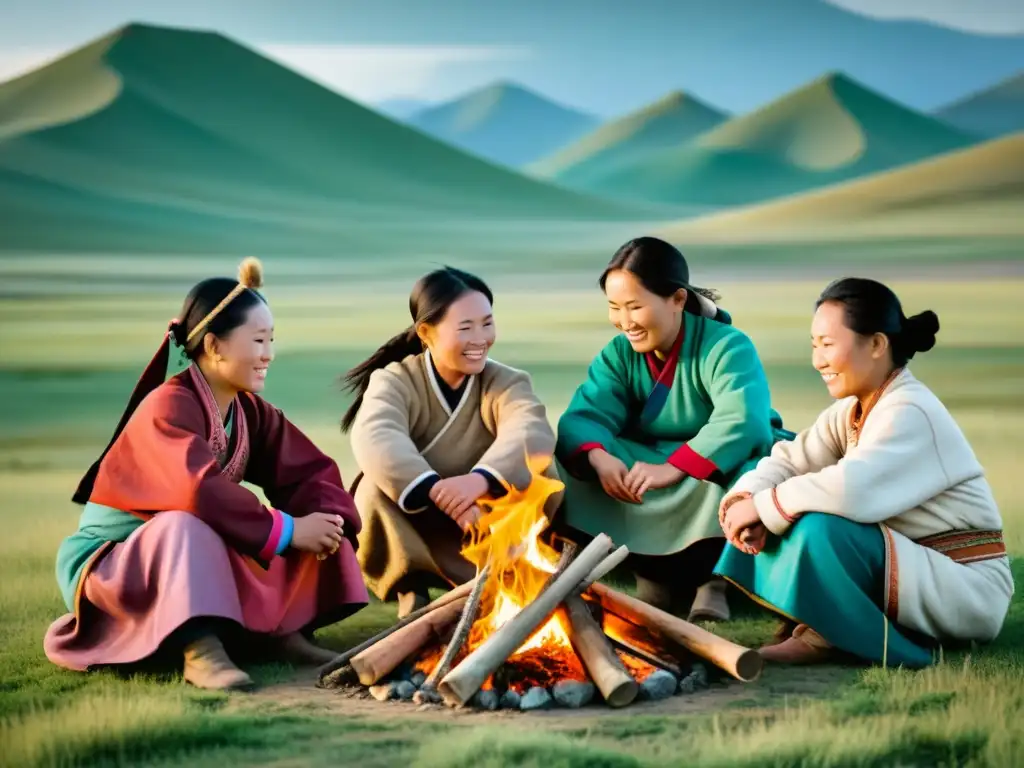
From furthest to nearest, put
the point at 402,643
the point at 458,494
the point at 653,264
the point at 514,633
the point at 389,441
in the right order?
the point at 653,264 → the point at 389,441 → the point at 458,494 → the point at 402,643 → the point at 514,633

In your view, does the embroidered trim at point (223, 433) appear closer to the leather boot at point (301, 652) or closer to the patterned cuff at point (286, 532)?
the patterned cuff at point (286, 532)

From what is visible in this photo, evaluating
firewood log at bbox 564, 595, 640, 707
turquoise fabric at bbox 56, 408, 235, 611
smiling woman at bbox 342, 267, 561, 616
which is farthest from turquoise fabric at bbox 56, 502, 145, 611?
firewood log at bbox 564, 595, 640, 707

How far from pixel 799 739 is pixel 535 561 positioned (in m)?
1.08

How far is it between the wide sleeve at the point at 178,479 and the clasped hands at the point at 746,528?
132 centimetres

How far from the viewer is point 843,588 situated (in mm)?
4098

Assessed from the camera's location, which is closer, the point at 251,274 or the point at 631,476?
the point at 251,274

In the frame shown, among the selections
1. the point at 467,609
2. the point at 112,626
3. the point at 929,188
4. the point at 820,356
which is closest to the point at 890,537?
the point at 820,356

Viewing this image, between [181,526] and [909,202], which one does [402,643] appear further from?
[909,202]

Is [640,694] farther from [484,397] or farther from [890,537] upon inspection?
[484,397]

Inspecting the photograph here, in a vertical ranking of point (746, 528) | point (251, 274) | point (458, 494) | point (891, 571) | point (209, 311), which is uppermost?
point (251, 274)

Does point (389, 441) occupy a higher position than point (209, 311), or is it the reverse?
point (209, 311)

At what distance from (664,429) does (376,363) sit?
104 cm

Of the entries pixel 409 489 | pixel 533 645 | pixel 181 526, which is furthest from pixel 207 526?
pixel 533 645

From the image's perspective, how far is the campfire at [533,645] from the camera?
3834 mm
